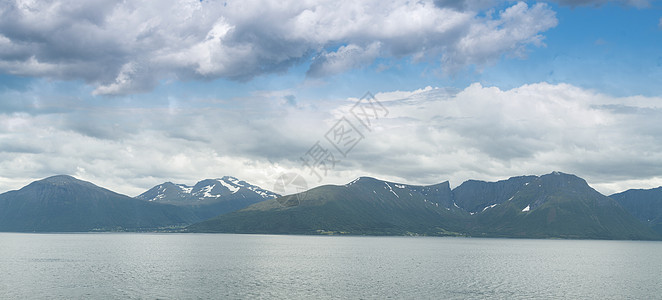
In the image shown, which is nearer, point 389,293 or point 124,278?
point 389,293

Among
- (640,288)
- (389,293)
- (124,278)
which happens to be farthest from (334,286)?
(640,288)

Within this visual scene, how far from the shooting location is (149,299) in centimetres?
9912

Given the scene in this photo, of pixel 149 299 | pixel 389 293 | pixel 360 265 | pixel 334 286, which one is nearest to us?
pixel 149 299

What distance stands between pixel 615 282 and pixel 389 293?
79.0m

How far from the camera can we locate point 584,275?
6403 inches

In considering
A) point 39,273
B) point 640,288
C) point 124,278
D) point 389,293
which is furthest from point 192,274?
point 640,288

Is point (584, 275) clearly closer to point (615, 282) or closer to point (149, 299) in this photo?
point (615, 282)

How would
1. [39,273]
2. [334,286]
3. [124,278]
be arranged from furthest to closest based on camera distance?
[39,273] < [124,278] < [334,286]

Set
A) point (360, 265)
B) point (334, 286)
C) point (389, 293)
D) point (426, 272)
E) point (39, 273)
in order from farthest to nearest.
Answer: point (360, 265) < point (426, 272) < point (39, 273) < point (334, 286) < point (389, 293)

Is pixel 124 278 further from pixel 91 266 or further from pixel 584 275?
pixel 584 275

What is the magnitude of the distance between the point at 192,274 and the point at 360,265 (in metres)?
63.2

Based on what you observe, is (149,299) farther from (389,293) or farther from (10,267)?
(10,267)

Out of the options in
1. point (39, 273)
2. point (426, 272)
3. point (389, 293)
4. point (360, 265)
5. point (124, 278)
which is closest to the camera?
point (389, 293)

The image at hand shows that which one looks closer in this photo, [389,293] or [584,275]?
[389,293]
